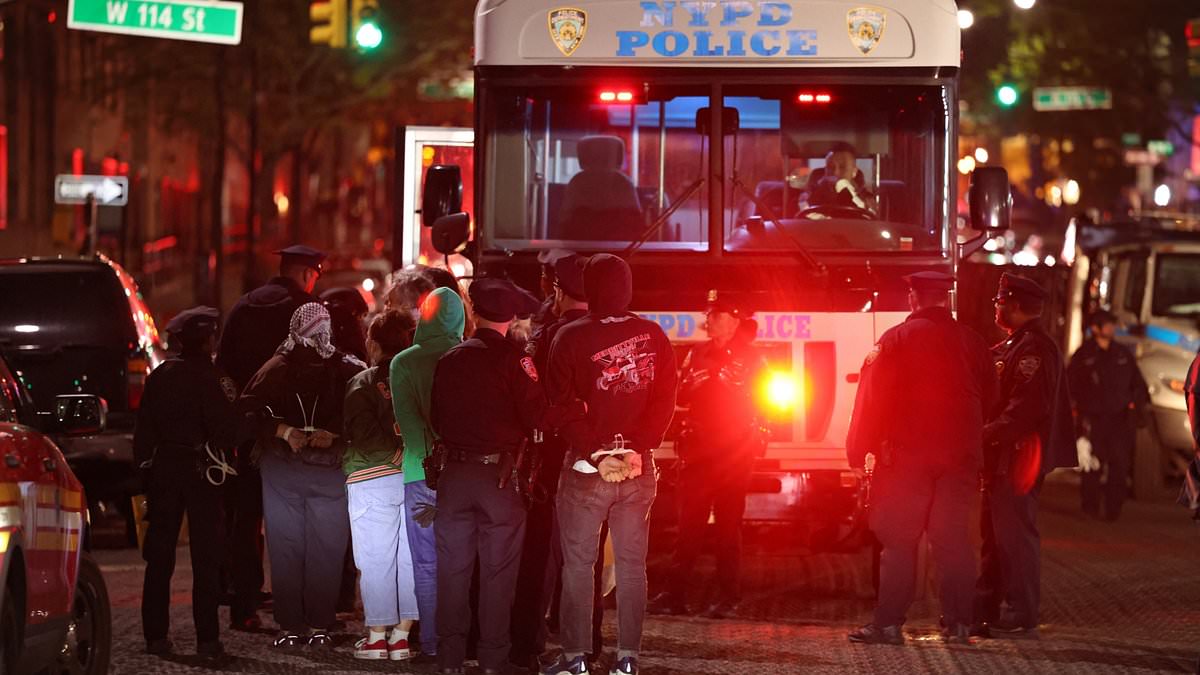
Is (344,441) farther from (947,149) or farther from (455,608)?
(947,149)

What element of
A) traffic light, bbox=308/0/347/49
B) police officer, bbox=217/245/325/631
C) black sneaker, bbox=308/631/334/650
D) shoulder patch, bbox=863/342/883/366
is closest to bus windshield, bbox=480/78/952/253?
police officer, bbox=217/245/325/631

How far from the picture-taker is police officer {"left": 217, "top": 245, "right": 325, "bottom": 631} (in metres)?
10.5

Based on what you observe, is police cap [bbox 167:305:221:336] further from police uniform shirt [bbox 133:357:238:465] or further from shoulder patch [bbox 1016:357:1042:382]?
shoulder patch [bbox 1016:357:1042:382]

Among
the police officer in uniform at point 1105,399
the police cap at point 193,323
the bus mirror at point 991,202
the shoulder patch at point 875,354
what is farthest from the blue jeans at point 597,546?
the police officer in uniform at point 1105,399

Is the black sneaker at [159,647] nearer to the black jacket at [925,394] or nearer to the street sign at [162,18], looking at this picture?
the black jacket at [925,394]

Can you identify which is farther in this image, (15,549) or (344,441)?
(344,441)

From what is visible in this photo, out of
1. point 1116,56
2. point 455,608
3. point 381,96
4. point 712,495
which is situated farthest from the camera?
point 381,96

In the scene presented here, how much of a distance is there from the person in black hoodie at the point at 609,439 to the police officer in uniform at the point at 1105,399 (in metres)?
8.82

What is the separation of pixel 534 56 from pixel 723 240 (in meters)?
1.48

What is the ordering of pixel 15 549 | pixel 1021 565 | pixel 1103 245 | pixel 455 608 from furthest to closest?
pixel 1103 245 → pixel 1021 565 → pixel 455 608 → pixel 15 549

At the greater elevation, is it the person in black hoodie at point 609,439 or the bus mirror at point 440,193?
the bus mirror at point 440,193

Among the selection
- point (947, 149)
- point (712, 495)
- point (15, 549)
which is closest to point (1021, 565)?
point (712, 495)

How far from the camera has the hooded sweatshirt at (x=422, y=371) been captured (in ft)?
30.6

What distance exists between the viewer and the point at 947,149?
11.4 meters
